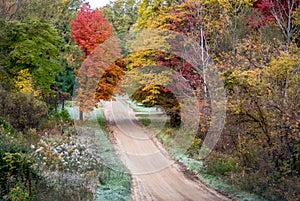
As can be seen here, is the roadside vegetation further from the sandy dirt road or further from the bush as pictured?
the sandy dirt road

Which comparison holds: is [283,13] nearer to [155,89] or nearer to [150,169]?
[155,89]

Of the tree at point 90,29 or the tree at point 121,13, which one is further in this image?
the tree at point 121,13

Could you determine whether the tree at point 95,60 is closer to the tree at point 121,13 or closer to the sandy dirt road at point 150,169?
the sandy dirt road at point 150,169

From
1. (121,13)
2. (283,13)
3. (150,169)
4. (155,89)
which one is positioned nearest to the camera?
(150,169)

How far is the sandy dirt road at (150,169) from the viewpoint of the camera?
13.1m

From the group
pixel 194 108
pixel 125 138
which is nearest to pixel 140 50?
pixel 125 138

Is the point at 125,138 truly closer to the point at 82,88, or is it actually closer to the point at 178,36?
the point at 82,88

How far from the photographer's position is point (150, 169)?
55.8 ft

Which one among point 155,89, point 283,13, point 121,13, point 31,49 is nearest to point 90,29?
point 31,49

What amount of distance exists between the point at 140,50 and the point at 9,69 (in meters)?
8.21

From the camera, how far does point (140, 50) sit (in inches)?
951

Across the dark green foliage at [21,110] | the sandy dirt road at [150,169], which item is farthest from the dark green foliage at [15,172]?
the dark green foliage at [21,110]

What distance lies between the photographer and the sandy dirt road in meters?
13.1

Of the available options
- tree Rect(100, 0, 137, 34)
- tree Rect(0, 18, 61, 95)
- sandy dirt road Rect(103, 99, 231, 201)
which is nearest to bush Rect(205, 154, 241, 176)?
sandy dirt road Rect(103, 99, 231, 201)
